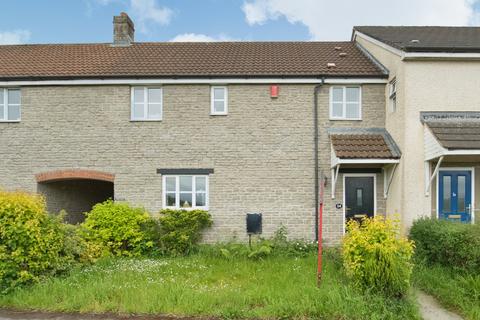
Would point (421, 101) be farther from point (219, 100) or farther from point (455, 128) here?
point (219, 100)

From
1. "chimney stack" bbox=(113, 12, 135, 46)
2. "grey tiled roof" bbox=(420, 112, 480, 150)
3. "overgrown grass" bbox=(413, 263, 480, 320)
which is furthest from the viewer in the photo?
"chimney stack" bbox=(113, 12, 135, 46)

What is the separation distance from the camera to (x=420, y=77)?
437 inches

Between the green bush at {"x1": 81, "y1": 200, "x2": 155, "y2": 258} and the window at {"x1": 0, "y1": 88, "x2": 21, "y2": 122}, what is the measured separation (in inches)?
189

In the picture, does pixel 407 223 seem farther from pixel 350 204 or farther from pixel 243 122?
pixel 243 122

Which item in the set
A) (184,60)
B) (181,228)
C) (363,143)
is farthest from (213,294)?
(184,60)

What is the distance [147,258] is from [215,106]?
5.53 metres

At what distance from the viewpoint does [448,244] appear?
8562 mm

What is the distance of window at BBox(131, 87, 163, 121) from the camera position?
13.2 m

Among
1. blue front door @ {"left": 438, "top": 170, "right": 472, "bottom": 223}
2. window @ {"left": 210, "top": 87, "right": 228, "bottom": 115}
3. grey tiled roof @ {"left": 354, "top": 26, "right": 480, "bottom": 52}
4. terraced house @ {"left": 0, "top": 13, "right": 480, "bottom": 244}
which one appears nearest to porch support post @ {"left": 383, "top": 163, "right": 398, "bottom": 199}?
terraced house @ {"left": 0, "top": 13, "right": 480, "bottom": 244}

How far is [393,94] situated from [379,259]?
6986 millimetres

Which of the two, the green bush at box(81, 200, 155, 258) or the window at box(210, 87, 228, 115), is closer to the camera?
the green bush at box(81, 200, 155, 258)

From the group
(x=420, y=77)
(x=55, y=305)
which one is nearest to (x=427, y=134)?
(x=420, y=77)

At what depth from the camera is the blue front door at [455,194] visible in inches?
456

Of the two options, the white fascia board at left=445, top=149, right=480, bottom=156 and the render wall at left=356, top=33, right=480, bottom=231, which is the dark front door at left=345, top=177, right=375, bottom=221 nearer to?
the render wall at left=356, top=33, right=480, bottom=231
